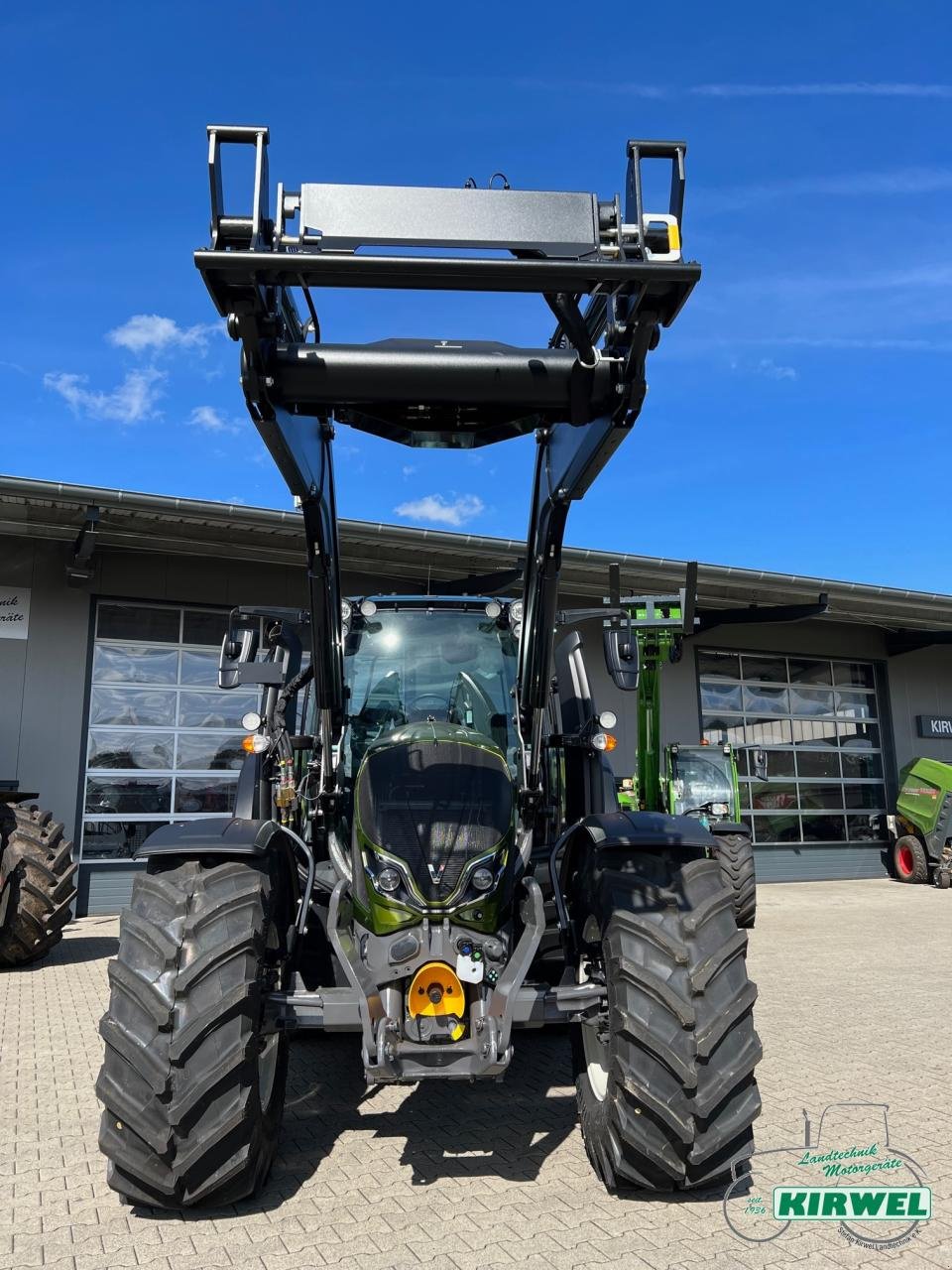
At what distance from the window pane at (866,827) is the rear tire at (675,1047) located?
677 inches

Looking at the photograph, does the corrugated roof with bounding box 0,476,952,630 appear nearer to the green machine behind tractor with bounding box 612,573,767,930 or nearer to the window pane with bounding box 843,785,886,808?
the green machine behind tractor with bounding box 612,573,767,930

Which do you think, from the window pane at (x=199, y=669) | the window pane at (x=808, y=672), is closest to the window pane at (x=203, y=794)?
the window pane at (x=199, y=669)

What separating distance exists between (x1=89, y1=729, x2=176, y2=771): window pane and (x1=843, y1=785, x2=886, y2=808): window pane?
1326 centimetres

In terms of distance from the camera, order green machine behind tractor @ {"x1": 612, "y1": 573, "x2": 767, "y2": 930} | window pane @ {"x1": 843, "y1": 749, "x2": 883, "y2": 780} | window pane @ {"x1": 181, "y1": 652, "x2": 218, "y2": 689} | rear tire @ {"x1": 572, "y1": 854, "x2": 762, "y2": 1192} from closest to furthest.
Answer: rear tire @ {"x1": 572, "y1": 854, "x2": 762, "y2": 1192} → green machine behind tractor @ {"x1": 612, "y1": 573, "x2": 767, "y2": 930} → window pane @ {"x1": 181, "y1": 652, "x2": 218, "y2": 689} → window pane @ {"x1": 843, "y1": 749, "x2": 883, "y2": 780}

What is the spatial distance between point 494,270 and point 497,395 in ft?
1.58

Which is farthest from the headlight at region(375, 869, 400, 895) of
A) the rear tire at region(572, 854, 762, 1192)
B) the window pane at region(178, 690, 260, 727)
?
the window pane at region(178, 690, 260, 727)

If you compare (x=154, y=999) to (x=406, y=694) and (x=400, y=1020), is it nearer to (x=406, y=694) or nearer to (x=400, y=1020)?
(x=400, y=1020)

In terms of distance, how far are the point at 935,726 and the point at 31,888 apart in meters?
18.1

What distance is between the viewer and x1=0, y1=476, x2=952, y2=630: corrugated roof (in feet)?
38.2

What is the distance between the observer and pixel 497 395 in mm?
3102

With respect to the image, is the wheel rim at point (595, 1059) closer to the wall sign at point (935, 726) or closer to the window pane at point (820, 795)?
the window pane at point (820, 795)

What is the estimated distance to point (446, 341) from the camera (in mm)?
3102

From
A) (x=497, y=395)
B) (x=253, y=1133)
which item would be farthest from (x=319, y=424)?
(x=253, y=1133)

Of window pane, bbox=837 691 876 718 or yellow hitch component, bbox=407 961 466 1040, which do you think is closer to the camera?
yellow hitch component, bbox=407 961 466 1040
